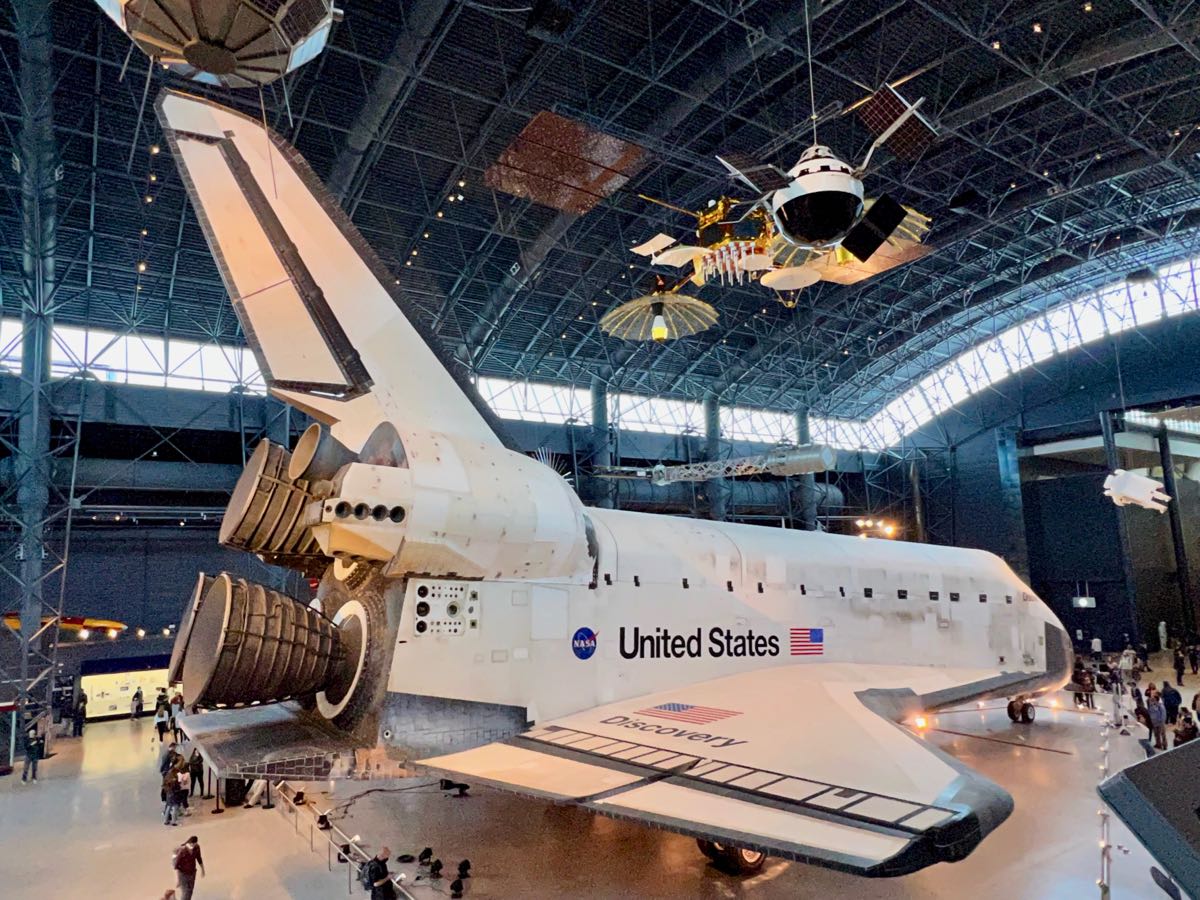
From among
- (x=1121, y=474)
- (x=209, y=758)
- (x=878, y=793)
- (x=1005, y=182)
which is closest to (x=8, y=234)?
(x=209, y=758)

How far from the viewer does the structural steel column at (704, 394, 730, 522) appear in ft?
79.8

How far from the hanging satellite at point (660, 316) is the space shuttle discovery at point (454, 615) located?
23.4 ft

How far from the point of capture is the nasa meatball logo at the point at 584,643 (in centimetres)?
661

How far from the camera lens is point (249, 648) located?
4.96 meters

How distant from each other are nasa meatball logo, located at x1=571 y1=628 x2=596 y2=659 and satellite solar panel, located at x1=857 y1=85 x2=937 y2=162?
5.84 meters

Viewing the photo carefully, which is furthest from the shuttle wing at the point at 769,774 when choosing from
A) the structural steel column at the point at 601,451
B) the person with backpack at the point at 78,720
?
the structural steel column at the point at 601,451

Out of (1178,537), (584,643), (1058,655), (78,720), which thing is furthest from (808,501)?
(78,720)

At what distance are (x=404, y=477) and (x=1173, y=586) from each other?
3006 cm

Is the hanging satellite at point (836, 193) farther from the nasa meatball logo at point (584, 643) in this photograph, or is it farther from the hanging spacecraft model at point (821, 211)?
the nasa meatball logo at point (584, 643)

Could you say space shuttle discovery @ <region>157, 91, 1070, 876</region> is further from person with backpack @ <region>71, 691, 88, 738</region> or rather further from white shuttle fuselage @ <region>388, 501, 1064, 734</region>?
person with backpack @ <region>71, 691, 88, 738</region>

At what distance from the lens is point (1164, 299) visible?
78.0 ft

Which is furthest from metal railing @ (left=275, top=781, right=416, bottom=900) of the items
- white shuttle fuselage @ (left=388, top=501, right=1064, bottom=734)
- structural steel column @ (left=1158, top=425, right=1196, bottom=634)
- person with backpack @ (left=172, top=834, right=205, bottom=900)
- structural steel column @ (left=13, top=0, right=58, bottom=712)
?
structural steel column @ (left=1158, top=425, right=1196, bottom=634)

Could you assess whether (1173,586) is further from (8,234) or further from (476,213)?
(8,234)

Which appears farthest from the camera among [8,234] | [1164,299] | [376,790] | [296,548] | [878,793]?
[1164,299]
